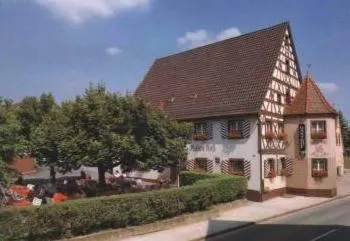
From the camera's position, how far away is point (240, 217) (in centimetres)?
2680

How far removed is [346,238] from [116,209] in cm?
883

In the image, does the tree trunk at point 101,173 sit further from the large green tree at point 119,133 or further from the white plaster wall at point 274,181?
the white plaster wall at point 274,181

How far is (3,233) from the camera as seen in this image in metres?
17.6

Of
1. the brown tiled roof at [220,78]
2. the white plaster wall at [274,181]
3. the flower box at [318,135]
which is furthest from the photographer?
the flower box at [318,135]

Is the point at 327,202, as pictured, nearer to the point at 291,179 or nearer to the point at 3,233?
the point at 291,179

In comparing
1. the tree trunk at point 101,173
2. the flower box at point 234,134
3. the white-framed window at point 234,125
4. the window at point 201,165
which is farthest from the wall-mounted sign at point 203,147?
the tree trunk at point 101,173

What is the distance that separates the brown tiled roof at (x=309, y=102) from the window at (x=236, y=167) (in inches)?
219

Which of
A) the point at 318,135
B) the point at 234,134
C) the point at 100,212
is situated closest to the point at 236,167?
the point at 234,134

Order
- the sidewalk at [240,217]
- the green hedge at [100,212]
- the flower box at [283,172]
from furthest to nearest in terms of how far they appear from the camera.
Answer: the flower box at [283,172] < the sidewalk at [240,217] < the green hedge at [100,212]

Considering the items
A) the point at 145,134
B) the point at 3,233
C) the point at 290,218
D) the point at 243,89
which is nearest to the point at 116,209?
the point at 3,233

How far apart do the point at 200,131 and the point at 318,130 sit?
810 centimetres

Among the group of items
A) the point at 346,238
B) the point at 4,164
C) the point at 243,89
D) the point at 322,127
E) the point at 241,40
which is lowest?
the point at 346,238

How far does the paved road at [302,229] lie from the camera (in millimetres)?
20919

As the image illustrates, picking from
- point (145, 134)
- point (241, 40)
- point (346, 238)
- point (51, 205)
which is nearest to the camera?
point (51, 205)
